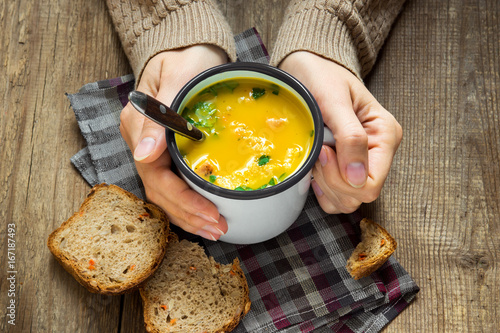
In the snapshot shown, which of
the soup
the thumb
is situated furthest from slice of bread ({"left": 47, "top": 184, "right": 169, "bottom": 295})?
the soup

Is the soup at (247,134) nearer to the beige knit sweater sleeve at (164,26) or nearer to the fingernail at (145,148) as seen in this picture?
the fingernail at (145,148)

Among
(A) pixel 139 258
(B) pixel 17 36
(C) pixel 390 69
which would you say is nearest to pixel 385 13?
(C) pixel 390 69

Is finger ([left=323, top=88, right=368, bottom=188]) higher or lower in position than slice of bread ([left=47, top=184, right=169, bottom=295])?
higher

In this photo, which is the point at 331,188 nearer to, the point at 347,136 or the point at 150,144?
the point at 347,136

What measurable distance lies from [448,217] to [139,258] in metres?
1.08

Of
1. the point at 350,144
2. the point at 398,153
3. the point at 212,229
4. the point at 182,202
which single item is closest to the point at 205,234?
the point at 212,229

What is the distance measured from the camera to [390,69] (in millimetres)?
1892

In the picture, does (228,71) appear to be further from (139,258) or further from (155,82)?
(139,258)

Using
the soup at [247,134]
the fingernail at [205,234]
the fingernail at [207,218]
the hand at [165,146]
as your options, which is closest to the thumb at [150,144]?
the hand at [165,146]

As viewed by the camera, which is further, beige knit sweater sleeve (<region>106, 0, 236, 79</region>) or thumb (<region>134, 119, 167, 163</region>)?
beige knit sweater sleeve (<region>106, 0, 236, 79</region>)

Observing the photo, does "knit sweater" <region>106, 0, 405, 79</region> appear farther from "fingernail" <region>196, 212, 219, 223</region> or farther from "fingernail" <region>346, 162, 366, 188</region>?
"fingernail" <region>196, 212, 219, 223</region>

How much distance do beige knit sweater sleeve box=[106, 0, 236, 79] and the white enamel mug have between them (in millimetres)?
441

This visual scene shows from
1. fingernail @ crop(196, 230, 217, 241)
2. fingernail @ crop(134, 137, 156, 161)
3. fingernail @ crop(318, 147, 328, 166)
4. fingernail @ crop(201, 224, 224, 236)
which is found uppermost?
fingernail @ crop(134, 137, 156, 161)

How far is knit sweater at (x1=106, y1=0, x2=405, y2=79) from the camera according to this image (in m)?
1.73
